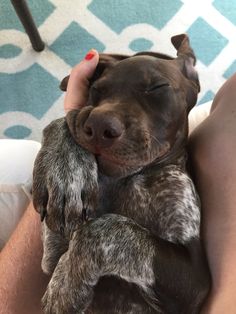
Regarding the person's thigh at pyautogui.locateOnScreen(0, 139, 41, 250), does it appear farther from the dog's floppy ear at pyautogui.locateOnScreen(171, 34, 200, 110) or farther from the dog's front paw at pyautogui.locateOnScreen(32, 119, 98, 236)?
the dog's floppy ear at pyautogui.locateOnScreen(171, 34, 200, 110)

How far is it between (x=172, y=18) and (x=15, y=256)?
2.26 meters

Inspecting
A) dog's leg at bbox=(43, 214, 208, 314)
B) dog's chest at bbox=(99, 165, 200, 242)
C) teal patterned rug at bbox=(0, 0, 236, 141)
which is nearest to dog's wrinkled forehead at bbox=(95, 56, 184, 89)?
dog's chest at bbox=(99, 165, 200, 242)

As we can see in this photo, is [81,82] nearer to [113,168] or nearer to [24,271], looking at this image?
[113,168]

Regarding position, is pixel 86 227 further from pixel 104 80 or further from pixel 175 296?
pixel 104 80

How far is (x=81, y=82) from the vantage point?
213 cm

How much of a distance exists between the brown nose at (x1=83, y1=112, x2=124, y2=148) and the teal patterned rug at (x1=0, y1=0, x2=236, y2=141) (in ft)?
6.50

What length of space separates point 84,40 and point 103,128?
233cm

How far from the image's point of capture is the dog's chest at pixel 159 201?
1.74 meters

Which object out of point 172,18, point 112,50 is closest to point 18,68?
point 112,50

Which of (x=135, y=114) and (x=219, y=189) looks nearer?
(x=135, y=114)

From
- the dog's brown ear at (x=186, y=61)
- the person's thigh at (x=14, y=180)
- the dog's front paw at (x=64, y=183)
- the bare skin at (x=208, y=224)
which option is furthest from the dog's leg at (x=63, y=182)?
the person's thigh at (x=14, y=180)

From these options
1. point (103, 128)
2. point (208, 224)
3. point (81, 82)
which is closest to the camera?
point (103, 128)

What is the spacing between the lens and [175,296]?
165 centimetres

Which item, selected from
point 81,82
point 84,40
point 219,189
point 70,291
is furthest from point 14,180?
point 84,40
